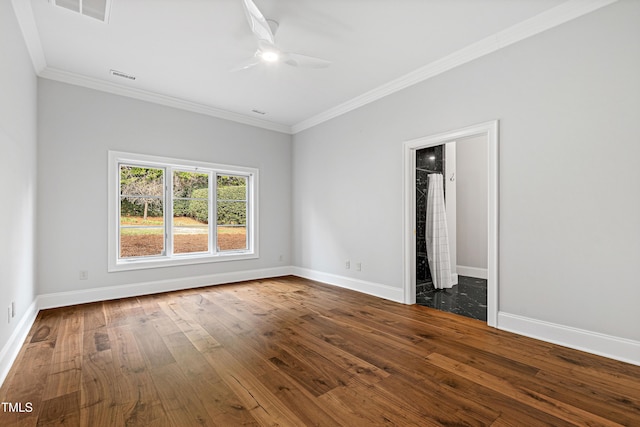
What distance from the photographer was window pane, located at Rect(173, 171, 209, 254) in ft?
15.6

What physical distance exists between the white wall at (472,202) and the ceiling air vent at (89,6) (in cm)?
536

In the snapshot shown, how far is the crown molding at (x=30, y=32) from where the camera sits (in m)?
2.49

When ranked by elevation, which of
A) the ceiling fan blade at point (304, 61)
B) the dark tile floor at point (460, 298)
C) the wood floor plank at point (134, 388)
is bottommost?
the dark tile floor at point (460, 298)

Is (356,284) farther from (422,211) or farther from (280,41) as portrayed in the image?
(280,41)

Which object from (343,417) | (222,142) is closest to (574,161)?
(343,417)

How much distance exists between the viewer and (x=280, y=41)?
119 inches

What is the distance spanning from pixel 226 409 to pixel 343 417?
0.67 metres

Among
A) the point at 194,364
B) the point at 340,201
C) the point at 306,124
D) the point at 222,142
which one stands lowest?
the point at 194,364

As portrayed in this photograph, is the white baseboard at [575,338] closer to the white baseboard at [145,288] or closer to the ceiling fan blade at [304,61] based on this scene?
the ceiling fan blade at [304,61]

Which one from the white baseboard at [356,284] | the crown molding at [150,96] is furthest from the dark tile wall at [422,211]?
the crown molding at [150,96]

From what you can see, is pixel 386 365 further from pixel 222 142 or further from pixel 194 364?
pixel 222 142

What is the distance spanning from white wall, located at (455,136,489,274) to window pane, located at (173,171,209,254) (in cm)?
468

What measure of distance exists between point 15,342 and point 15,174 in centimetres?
140

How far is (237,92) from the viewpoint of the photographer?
4.27 m
